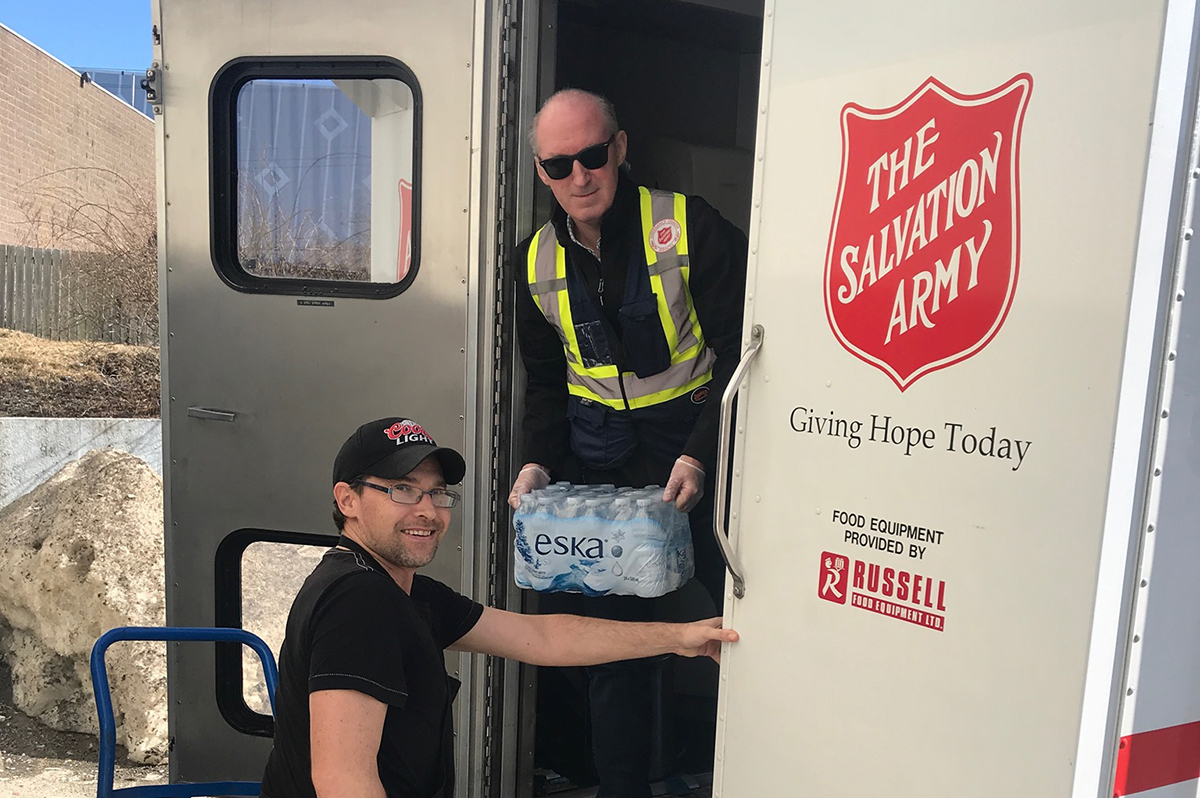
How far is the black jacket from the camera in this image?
2.58 metres

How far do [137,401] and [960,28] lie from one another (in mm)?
10446

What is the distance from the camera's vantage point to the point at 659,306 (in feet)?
8.63

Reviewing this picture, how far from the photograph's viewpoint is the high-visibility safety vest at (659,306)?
263 cm

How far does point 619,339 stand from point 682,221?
1.09ft

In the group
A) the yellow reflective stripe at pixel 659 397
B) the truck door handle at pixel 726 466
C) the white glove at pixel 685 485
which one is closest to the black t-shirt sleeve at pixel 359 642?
the truck door handle at pixel 726 466

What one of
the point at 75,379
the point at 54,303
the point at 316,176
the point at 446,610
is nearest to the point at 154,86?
the point at 316,176

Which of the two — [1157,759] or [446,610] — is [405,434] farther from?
[1157,759]

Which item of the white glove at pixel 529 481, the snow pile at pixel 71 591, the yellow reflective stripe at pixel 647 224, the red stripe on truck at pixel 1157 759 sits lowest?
the snow pile at pixel 71 591

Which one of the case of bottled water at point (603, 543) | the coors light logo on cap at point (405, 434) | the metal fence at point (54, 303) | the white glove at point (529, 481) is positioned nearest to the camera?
the coors light logo on cap at point (405, 434)

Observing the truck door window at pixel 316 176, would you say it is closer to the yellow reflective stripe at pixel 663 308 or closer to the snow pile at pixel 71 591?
the yellow reflective stripe at pixel 663 308

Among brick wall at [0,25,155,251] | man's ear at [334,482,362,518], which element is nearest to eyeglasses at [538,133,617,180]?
man's ear at [334,482,362,518]

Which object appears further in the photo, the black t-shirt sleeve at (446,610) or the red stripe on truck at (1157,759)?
the black t-shirt sleeve at (446,610)

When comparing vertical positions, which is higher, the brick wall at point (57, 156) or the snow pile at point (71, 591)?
the brick wall at point (57, 156)

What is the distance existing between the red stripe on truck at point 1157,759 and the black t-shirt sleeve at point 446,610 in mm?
1245
